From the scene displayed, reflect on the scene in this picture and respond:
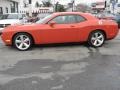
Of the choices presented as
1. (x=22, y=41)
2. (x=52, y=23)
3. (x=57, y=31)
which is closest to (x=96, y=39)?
(x=57, y=31)

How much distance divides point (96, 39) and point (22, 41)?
279cm

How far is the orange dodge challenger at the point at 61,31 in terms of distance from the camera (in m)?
10.3

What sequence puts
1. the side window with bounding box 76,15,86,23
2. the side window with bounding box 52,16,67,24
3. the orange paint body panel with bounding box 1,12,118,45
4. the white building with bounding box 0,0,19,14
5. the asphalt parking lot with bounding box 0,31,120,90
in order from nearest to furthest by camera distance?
the asphalt parking lot with bounding box 0,31,120,90
the orange paint body panel with bounding box 1,12,118,45
the side window with bounding box 52,16,67,24
the side window with bounding box 76,15,86,23
the white building with bounding box 0,0,19,14

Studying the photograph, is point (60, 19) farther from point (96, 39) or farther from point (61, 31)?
point (96, 39)

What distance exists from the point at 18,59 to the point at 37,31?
193cm

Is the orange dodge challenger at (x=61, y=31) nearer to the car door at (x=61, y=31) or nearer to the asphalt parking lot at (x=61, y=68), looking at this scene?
the car door at (x=61, y=31)

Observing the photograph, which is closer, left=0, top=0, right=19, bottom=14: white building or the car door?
the car door

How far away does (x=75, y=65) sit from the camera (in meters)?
7.68

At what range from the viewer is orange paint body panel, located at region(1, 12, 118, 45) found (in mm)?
10266

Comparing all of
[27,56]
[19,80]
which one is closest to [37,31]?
[27,56]

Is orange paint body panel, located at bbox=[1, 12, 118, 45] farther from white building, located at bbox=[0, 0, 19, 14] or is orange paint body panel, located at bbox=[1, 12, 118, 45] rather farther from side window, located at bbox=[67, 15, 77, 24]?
white building, located at bbox=[0, 0, 19, 14]

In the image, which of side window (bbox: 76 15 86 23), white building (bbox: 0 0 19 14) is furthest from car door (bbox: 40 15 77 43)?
white building (bbox: 0 0 19 14)

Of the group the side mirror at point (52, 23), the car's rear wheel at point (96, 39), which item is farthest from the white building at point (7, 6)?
the car's rear wheel at point (96, 39)

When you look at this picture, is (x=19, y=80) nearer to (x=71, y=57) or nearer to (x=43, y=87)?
(x=43, y=87)
